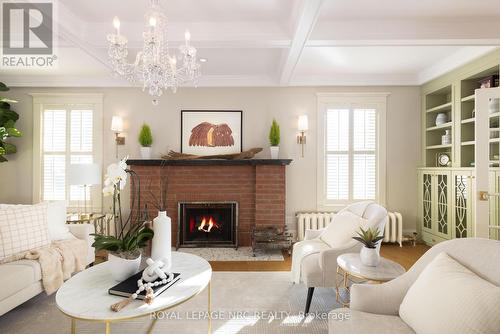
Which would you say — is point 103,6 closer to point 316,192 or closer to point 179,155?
point 179,155

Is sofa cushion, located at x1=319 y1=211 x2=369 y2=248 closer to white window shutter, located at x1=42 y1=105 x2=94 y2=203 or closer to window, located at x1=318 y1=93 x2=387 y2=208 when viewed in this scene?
window, located at x1=318 y1=93 x2=387 y2=208

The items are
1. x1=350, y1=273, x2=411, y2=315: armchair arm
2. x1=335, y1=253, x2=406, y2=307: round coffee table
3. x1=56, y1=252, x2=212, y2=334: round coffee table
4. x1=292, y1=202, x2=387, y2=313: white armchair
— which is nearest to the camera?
x1=56, y1=252, x2=212, y2=334: round coffee table

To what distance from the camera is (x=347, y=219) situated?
265cm

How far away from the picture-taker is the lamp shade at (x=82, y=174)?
3.51m

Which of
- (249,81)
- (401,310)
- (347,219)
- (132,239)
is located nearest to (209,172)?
(249,81)

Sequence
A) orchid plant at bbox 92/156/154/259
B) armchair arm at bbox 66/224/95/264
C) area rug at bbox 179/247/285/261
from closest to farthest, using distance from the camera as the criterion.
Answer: orchid plant at bbox 92/156/154/259 → armchair arm at bbox 66/224/95/264 → area rug at bbox 179/247/285/261

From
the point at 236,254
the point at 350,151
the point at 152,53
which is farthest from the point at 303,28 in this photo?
the point at 236,254

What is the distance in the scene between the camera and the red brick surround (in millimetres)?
4027

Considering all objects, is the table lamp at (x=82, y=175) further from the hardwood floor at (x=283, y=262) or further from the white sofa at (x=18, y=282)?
the white sofa at (x=18, y=282)

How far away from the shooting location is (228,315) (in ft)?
7.36

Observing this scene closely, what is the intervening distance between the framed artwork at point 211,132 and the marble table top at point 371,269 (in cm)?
258

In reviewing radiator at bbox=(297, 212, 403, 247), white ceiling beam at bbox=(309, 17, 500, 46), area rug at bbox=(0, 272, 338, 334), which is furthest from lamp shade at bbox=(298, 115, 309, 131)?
area rug at bbox=(0, 272, 338, 334)

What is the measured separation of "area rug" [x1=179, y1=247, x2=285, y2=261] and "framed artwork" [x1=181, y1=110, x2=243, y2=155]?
4.94 ft

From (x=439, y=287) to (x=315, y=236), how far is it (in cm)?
177
